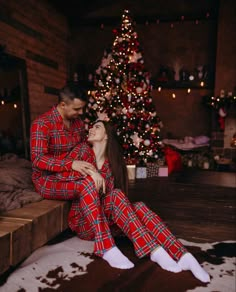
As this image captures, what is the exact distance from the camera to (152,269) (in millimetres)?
1974

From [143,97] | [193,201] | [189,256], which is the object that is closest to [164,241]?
[189,256]

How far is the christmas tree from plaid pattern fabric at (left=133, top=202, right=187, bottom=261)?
279cm

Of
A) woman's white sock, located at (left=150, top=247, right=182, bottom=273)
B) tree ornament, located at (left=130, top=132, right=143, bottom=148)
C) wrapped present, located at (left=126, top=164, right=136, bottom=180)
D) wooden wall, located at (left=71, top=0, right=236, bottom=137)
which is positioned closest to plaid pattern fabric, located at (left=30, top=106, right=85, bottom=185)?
woman's white sock, located at (left=150, top=247, right=182, bottom=273)

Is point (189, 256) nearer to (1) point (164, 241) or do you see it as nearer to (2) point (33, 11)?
(1) point (164, 241)

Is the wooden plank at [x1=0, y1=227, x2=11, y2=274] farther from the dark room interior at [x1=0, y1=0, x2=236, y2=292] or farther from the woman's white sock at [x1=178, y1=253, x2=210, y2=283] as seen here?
the woman's white sock at [x1=178, y1=253, x2=210, y2=283]

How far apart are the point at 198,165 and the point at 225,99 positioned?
130cm

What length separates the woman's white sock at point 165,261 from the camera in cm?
192

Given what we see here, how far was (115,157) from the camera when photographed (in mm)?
2318

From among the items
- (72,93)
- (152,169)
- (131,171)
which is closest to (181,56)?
(152,169)

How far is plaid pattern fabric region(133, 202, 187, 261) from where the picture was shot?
6.53 ft

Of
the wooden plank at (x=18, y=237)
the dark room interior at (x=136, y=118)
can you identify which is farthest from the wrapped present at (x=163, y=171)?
the wooden plank at (x=18, y=237)

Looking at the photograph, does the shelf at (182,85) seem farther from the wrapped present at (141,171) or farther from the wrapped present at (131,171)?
the wrapped present at (131,171)

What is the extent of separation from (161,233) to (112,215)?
0.33 metres

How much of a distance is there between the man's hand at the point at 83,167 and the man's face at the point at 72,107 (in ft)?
1.28
